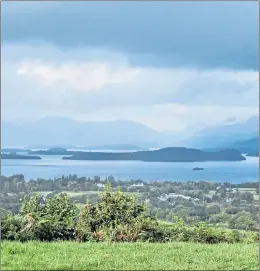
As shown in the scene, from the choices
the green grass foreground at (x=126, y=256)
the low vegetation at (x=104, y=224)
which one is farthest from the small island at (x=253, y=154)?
the green grass foreground at (x=126, y=256)

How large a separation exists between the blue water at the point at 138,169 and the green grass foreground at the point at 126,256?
162cm

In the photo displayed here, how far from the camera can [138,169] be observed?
8656 mm

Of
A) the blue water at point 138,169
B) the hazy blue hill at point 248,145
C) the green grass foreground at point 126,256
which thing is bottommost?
the green grass foreground at point 126,256

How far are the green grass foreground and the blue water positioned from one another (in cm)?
162

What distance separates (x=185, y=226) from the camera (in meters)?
8.00

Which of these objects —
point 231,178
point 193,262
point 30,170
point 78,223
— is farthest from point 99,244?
point 231,178

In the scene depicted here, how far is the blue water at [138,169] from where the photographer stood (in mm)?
8477

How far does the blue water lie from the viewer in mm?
8477

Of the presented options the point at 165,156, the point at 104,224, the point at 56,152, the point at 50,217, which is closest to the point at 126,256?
the point at 104,224

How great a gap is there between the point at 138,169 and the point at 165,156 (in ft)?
1.51

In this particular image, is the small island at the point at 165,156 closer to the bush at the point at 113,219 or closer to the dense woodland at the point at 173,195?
the dense woodland at the point at 173,195

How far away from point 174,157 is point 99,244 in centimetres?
221

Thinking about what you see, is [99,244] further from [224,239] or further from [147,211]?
[224,239]

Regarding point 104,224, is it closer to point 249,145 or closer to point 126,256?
point 126,256
